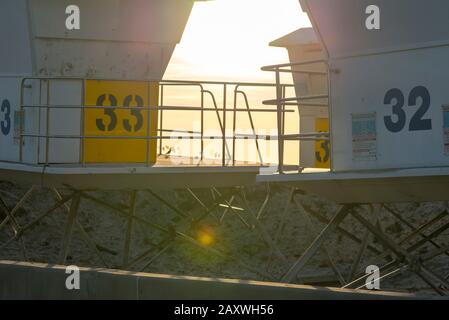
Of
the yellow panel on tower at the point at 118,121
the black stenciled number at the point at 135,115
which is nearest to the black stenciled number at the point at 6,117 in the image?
the yellow panel on tower at the point at 118,121

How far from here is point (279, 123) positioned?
11.7 metres

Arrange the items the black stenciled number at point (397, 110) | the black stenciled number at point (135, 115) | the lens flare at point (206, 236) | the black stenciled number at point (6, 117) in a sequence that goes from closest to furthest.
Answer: the black stenciled number at point (397, 110), the black stenciled number at point (135, 115), the black stenciled number at point (6, 117), the lens flare at point (206, 236)

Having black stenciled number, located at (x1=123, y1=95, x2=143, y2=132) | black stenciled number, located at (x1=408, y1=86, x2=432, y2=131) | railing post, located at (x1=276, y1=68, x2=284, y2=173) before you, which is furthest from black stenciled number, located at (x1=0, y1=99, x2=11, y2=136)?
black stenciled number, located at (x1=408, y1=86, x2=432, y2=131)

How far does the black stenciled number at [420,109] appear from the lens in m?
10.4

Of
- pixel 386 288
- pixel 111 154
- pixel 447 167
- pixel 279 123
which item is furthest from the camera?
pixel 386 288

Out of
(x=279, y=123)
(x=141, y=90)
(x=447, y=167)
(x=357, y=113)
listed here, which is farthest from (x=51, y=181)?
(x=447, y=167)

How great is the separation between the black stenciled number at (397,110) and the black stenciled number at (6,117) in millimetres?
6608

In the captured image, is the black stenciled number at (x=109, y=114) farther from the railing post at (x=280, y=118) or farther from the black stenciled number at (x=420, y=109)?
the black stenciled number at (x=420, y=109)

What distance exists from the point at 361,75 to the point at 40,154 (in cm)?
530

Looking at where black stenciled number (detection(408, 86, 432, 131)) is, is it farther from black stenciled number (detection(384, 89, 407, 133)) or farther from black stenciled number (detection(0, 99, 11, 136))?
black stenciled number (detection(0, 99, 11, 136))

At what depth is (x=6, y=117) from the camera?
15.3 meters

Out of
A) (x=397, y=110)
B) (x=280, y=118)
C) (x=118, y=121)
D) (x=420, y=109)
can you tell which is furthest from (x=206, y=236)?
(x=420, y=109)

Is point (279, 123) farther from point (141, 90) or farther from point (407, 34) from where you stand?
point (141, 90)
